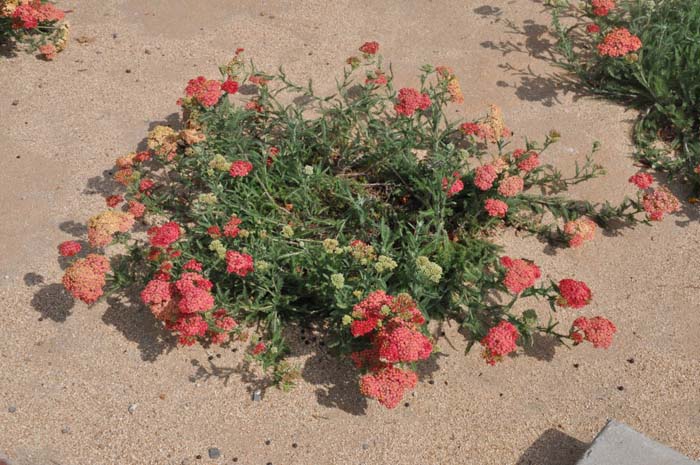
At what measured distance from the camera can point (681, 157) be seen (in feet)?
19.7

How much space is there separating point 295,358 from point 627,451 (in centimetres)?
215

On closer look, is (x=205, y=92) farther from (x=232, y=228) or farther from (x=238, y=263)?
(x=238, y=263)

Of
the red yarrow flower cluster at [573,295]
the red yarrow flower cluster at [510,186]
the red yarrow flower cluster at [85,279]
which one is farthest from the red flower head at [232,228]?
the red yarrow flower cluster at [573,295]

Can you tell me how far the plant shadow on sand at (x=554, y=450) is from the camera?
4.37 metres

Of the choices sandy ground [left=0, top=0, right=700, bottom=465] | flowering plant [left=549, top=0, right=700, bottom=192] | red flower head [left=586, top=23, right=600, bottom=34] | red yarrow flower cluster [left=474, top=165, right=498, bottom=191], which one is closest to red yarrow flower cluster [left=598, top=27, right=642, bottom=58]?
flowering plant [left=549, top=0, right=700, bottom=192]

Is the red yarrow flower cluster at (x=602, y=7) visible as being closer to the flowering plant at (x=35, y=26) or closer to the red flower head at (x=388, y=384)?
the red flower head at (x=388, y=384)

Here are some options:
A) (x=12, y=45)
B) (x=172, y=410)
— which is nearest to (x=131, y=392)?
(x=172, y=410)

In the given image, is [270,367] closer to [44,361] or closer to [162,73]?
[44,361]

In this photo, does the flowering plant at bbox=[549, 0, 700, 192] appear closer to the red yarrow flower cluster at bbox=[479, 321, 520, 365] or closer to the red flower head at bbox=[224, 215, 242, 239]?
the red yarrow flower cluster at bbox=[479, 321, 520, 365]

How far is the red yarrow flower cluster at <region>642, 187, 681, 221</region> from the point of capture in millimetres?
5246

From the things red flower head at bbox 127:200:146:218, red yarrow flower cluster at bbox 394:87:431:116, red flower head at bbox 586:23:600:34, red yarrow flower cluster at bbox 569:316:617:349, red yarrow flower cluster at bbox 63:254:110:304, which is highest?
red flower head at bbox 586:23:600:34

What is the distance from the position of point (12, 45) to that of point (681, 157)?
20.9 ft

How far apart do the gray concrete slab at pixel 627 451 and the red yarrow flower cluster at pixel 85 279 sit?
313 centimetres

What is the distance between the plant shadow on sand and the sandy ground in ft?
0.04
